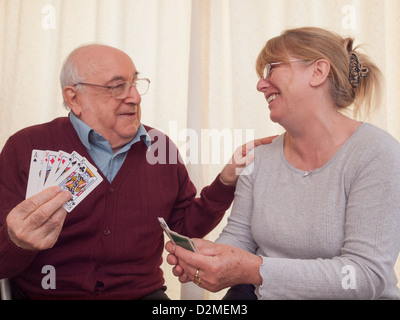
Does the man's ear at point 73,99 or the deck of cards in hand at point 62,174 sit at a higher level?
the man's ear at point 73,99

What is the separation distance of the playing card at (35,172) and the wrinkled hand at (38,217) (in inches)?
5.6

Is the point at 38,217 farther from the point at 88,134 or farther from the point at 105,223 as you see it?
the point at 88,134

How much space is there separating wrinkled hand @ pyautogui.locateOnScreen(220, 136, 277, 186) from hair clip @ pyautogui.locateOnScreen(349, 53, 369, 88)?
1.37ft

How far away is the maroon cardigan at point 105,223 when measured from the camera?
5.25ft

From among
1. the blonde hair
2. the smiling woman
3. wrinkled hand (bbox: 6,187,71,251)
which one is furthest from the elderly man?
the blonde hair

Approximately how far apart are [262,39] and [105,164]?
1312 mm

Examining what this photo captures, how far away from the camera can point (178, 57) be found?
245 centimetres

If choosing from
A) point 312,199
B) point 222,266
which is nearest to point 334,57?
point 312,199

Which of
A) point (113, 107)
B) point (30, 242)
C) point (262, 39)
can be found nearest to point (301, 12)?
point (262, 39)

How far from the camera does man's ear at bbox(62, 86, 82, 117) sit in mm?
1814

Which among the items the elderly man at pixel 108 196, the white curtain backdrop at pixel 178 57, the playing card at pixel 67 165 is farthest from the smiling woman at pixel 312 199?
the white curtain backdrop at pixel 178 57

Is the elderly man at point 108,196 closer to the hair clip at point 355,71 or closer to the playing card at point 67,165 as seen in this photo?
the playing card at point 67,165

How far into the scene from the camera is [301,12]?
7.89 feet

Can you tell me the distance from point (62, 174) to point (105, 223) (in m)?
0.30
